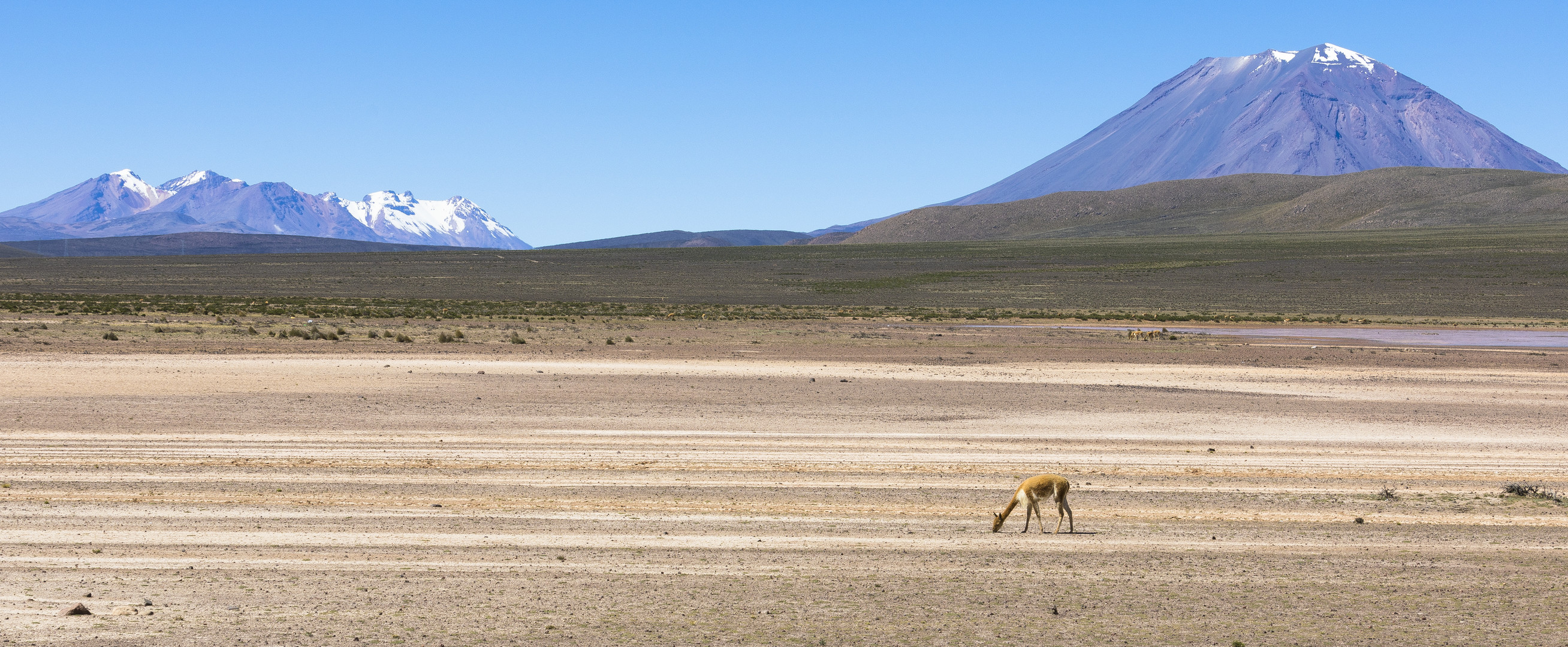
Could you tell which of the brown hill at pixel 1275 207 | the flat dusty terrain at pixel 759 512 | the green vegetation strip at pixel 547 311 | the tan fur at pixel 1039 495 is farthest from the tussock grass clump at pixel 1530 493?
the brown hill at pixel 1275 207

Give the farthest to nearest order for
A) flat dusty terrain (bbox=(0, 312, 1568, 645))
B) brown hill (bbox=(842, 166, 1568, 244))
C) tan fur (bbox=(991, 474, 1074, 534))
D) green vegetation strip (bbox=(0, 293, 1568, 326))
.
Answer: brown hill (bbox=(842, 166, 1568, 244)) → green vegetation strip (bbox=(0, 293, 1568, 326)) → tan fur (bbox=(991, 474, 1074, 534)) → flat dusty terrain (bbox=(0, 312, 1568, 645))

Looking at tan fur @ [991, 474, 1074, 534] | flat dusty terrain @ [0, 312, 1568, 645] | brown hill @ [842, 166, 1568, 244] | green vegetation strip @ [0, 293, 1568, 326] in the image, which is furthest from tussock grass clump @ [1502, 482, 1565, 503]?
brown hill @ [842, 166, 1568, 244]

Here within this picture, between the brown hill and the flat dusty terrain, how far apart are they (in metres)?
143

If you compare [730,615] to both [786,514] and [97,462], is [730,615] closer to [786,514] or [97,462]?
[786,514]

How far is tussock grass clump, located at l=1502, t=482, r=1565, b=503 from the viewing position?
11.2 m

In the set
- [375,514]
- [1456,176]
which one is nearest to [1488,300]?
[375,514]

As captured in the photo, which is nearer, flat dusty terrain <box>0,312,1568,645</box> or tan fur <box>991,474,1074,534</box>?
flat dusty terrain <box>0,312,1568,645</box>

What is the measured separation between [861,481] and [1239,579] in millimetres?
4526

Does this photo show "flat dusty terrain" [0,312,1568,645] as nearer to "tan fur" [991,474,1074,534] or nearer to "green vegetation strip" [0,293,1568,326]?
"tan fur" [991,474,1074,534]

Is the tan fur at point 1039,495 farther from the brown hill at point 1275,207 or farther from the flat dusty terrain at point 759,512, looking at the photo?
the brown hill at point 1275,207

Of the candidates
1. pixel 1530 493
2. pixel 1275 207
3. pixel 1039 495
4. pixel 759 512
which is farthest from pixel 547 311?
pixel 1275 207

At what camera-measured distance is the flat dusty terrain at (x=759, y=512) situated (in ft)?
23.1

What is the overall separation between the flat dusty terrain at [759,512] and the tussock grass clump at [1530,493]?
0.22 m

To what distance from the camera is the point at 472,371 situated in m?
24.3
